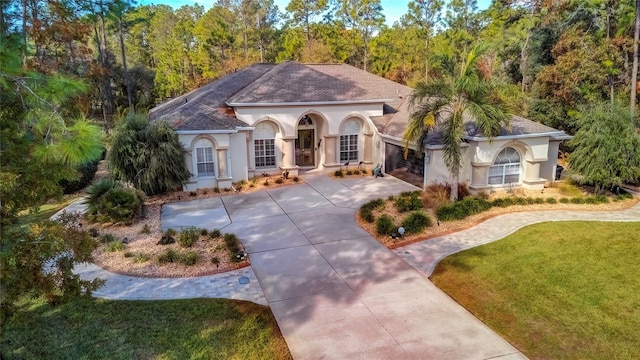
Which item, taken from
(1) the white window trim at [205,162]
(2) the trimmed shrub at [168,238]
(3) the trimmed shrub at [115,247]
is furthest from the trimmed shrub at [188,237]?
(1) the white window trim at [205,162]

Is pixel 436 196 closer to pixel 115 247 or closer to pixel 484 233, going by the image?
pixel 484 233

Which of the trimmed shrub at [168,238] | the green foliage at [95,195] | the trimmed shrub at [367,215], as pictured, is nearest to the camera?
the trimmed shrub at [168,238]

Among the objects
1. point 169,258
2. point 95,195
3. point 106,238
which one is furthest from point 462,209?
point 95,195

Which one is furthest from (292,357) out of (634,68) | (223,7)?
(223,7)

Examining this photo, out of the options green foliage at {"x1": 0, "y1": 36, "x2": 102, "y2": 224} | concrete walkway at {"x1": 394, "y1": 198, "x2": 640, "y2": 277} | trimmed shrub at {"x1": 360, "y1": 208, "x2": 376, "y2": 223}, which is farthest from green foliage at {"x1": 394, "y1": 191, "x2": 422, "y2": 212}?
green foliage at {"x1": 0, "y1": 36, "x2": 102, "y2": 224}

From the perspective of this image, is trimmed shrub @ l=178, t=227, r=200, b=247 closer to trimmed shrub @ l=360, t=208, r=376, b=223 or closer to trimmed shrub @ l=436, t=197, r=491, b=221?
trimmed shrub @ l=360, t=208, r=376, b=223

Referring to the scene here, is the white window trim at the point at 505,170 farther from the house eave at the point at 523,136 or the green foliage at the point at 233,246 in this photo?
the green foliage at the point at 233,246
